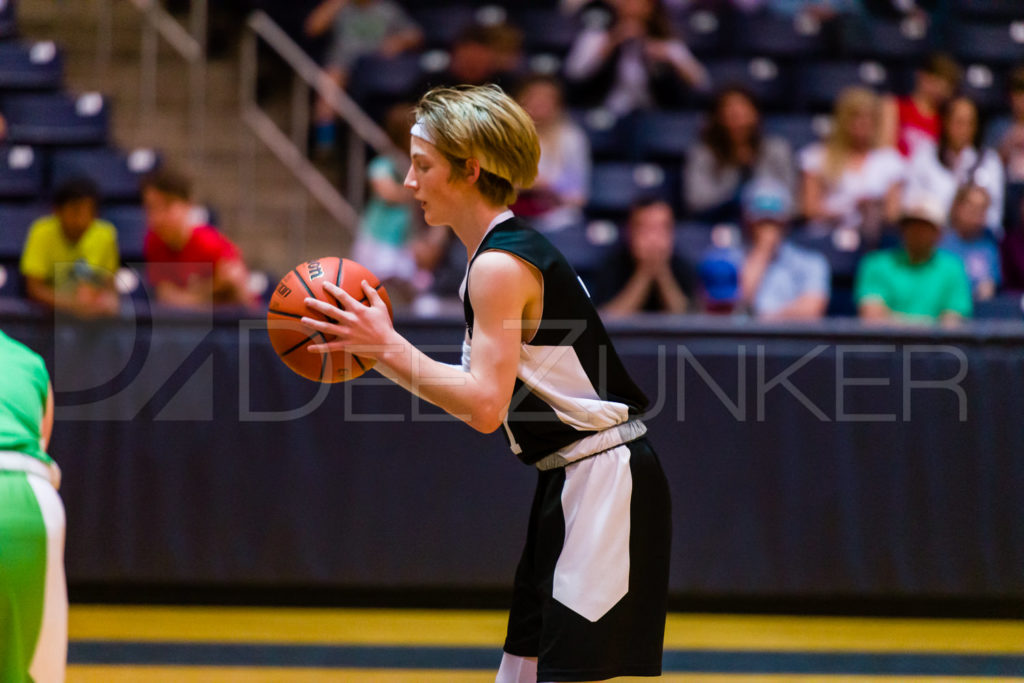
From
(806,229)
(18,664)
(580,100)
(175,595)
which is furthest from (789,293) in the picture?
(18,664)

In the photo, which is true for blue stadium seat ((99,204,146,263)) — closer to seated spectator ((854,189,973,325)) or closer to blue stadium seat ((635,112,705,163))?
blue stadium seat ((635,112,705,163))

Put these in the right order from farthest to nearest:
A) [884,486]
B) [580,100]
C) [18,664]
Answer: [580,100], [884,486], [18,664]

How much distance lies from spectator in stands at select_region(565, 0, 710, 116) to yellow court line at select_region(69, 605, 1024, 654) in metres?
4.19

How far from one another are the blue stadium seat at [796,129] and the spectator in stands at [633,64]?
1.98 ft

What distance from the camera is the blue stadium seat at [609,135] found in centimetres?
775

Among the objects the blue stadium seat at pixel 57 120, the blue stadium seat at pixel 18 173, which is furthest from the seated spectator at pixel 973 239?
the blue stadium seat at pixel 18 173

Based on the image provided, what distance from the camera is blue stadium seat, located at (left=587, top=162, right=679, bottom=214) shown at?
24.2 feet

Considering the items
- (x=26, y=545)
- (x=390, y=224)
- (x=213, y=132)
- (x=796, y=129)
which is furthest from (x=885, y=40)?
(x=26, y=545)

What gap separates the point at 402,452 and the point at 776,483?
1.67 metres

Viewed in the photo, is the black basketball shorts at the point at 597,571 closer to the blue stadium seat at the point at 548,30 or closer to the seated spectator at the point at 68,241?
the seated spectator at the point at 68,241

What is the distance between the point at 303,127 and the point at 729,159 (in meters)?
3.14

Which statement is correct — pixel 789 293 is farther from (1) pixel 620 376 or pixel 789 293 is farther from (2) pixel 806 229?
(1) pixel 620 376

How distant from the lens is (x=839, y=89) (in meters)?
8.19

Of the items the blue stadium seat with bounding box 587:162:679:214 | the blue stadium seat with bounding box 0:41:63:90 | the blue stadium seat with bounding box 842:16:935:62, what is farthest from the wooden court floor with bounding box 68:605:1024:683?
the blue stadium seat with bounding box 842:16:935:62
